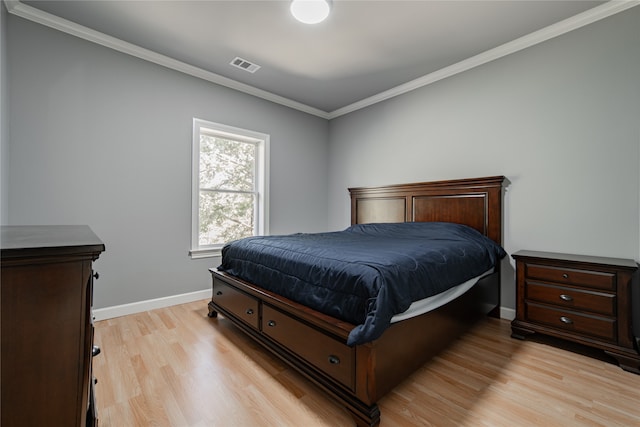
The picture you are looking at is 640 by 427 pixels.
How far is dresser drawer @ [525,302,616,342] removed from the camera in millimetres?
1932

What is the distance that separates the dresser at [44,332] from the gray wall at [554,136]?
3182mm

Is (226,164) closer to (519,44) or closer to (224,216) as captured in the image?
(224,216)

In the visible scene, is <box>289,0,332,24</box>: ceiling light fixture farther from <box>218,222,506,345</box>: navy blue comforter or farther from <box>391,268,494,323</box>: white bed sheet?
<box>391,268,494,323</box>: white bed sheet

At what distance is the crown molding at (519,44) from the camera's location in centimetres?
221

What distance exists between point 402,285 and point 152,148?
2.82m

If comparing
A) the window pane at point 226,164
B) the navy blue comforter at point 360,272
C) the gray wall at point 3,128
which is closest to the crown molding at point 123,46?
the gray wall at point 3,128

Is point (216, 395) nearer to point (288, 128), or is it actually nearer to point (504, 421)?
point (504, 421)

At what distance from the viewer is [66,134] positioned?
2445 mm

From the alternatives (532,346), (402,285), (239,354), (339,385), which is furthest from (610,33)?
(239,354)

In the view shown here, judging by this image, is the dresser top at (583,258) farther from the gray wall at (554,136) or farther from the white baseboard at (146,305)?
the white baseboard at (146,305)

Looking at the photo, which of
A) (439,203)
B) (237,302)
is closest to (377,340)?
(237,302)

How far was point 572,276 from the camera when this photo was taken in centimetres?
207

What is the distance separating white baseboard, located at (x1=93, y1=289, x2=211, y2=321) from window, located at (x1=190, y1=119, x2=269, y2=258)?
1.51 ft

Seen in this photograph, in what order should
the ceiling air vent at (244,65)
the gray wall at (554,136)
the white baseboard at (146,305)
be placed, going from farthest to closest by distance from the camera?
the ceiling air vent at (244,65)
the white baseboard at (146,305)
the gray wall at (554,136)
